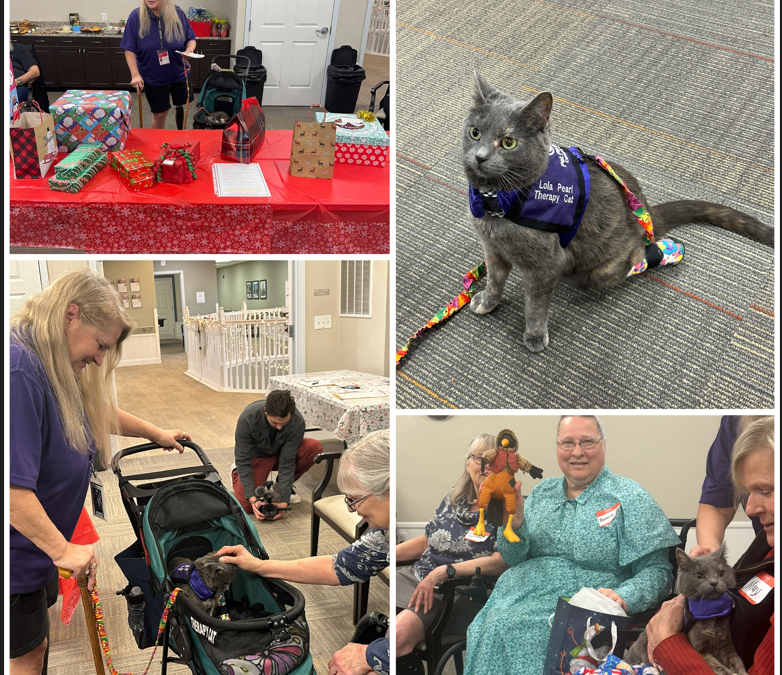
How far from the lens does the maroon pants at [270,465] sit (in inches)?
111

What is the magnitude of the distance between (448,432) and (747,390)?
2.95 ft

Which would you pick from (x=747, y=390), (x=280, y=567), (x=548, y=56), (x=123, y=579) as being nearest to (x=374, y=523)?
(x=280, y=567)

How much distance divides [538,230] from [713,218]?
89 centimetres

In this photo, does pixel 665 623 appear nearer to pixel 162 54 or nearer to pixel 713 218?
pixel 713 218

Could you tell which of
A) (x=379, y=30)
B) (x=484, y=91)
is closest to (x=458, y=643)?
(x=484, y=91)

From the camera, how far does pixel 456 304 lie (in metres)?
1.87

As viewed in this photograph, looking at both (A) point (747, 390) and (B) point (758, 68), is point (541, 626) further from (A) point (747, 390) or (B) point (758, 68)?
(B) point (758, 68)

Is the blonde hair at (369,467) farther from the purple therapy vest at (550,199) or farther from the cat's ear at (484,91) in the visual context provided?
the cat's ear at (484,91)

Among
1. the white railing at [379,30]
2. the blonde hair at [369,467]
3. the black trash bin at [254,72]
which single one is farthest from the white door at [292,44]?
the blonde hair at [369,467]

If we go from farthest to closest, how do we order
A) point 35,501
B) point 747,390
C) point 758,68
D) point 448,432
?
1. point 758,68
2. point 747,390
3. point 448,432
4. point 35,501

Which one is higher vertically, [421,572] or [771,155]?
[771,155]

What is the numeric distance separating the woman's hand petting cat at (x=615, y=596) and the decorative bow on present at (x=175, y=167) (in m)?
1.90

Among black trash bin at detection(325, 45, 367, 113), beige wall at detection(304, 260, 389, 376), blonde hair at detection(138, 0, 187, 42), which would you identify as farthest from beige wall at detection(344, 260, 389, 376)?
black trash bin at detection(325, 45, 367, 113)

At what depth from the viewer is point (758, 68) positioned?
266 centimetres
